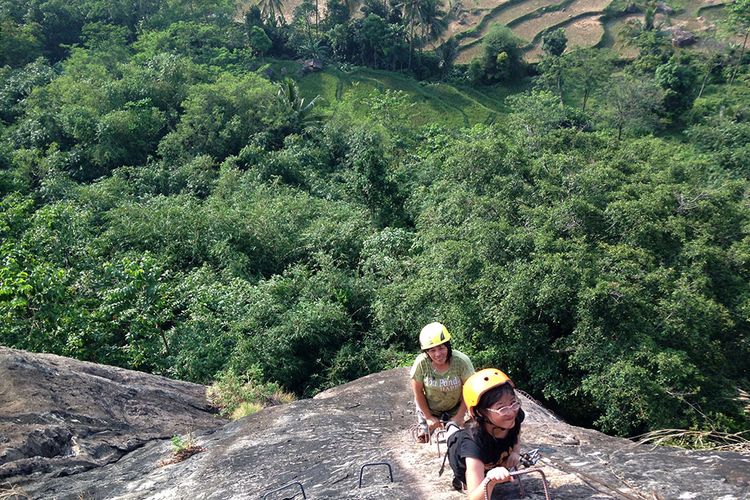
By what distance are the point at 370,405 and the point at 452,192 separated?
9.71 m

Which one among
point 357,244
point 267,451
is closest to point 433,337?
point 267,451

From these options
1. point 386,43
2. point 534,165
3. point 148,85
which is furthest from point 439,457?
point 386,43

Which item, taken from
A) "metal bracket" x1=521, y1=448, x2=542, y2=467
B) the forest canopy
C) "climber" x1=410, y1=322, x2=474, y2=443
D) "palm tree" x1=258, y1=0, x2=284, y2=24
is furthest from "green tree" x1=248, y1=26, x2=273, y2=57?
"metal bracket" x1=521, y1=448, x2=542, y2=467

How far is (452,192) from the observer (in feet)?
53.2

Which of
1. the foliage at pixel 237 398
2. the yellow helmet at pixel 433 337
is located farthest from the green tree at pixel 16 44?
the yellow helmet at pixel 433 337

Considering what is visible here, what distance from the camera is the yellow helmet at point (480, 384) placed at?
11.8 ft

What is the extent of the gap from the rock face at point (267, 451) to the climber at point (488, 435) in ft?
0.88

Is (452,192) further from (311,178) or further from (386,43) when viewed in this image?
(386,43)

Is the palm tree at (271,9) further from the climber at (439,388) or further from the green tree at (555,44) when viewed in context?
the climber at (439,388)

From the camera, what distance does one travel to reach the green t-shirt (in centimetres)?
521

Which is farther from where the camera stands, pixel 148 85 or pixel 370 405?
pixel 148 85

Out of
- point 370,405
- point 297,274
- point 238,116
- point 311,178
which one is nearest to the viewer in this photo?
point 370,405

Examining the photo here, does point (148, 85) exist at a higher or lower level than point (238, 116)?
higher

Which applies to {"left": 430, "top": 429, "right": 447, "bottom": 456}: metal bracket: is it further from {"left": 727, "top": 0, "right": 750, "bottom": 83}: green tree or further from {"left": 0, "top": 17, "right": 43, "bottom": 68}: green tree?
{"left": 727, "top": 0, "right": 750, "bottom": 83}: green tree
